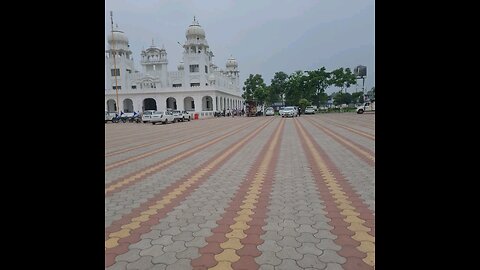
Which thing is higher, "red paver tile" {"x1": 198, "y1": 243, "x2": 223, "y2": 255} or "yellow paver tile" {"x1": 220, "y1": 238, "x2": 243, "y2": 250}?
"yellow paver tile" {"x1": 220, "y1": 238, "x2": 243, "y2": 250}

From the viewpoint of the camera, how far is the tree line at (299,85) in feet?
181

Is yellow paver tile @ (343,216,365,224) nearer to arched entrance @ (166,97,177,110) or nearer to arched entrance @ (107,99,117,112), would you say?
arched entrance @ (166,97,177,110)

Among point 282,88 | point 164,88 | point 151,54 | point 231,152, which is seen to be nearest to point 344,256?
point 231,152

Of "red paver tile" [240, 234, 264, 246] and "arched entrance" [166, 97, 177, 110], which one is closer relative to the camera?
"red paver tile" [240, 234, 264, 246]

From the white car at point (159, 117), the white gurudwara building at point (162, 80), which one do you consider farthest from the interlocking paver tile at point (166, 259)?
the white gurudwara building at point (162, 80)

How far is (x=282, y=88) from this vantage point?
6266 cm

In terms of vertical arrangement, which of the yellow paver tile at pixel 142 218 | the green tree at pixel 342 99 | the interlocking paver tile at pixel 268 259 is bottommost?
the interlocking paver tile at pixel 268 259

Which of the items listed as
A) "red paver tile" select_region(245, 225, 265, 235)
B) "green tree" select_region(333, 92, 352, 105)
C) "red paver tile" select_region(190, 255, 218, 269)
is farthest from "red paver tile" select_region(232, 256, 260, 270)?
"green tree" select_region(333, 92, 352, 105)

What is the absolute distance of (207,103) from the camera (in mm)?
53031

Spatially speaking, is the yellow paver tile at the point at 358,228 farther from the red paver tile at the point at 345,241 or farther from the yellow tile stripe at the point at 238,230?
the yellow tile stripe at the point at 238,230

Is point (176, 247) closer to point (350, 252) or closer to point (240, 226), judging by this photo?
point (240, 226)

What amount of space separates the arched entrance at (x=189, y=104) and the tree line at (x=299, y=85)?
12410mm

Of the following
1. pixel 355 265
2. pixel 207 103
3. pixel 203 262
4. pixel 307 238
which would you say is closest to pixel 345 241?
pixel 307 238

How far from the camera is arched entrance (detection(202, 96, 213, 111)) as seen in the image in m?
51.3
